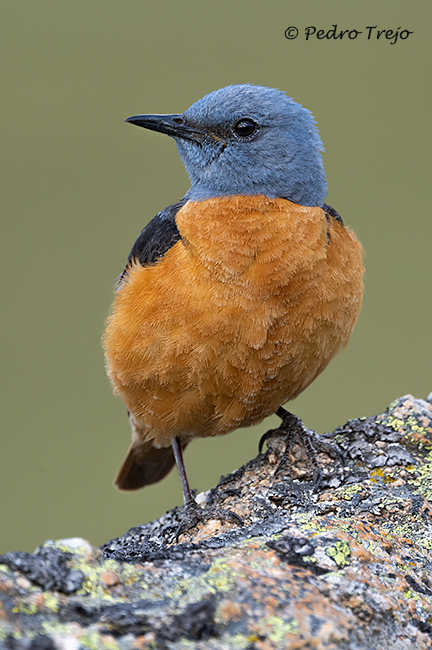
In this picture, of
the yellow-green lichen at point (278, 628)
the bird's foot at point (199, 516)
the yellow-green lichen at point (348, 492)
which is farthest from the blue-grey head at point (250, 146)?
the yellow-green lichen at point (278, 628)

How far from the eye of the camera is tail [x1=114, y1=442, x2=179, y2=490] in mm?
6293

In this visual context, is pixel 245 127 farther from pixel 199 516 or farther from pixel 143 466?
pixel 143 466

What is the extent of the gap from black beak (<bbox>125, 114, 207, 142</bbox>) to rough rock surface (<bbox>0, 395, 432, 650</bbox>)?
2834 mm

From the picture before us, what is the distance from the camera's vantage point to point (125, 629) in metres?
2.14

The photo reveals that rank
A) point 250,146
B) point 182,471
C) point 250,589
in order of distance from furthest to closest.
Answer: point 182,471 → point 250,146 → point 250,589

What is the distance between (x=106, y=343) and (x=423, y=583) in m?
3.01

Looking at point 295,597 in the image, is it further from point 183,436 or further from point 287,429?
point 183,436

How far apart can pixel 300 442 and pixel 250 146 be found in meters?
2.23

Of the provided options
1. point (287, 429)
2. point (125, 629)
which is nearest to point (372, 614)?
point (125, 629)

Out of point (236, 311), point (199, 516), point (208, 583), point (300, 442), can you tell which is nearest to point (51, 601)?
point (208, 583)

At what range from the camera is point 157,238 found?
4.88 meters

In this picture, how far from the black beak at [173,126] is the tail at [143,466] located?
9.63 ft

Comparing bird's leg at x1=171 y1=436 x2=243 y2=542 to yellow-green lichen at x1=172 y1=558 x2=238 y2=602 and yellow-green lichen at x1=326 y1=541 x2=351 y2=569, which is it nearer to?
yellow-green lichen at x1=326 y1=541 x2=351 y2=569

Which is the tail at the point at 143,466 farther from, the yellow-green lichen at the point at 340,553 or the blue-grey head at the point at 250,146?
the yellow-green lichen at the point at 340,553
